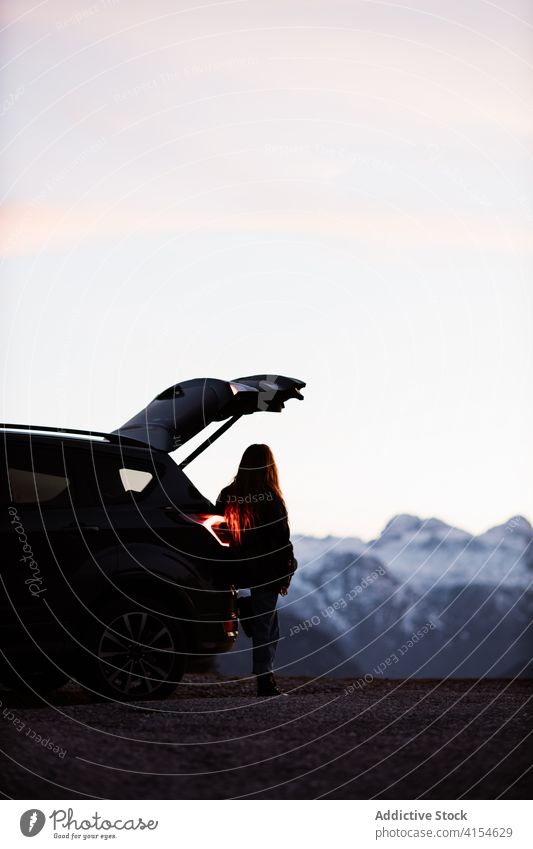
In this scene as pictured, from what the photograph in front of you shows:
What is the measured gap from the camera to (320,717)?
912 centimetres

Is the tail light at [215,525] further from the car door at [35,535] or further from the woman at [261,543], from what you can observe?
the car door at [35,535]

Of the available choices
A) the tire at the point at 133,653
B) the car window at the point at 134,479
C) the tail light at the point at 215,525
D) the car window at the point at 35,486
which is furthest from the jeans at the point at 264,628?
the car window at the point at 35,486

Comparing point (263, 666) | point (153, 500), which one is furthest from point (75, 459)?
point (263, 666)

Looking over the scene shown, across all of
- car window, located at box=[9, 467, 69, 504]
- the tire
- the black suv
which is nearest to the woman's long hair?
the black suv

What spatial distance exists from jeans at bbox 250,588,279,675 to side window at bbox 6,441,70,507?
6.11 ft

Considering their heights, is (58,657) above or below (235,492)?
below

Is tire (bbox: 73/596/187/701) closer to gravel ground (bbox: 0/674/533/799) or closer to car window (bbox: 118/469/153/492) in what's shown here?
gravel ground (bbox: 0/674/533/799)

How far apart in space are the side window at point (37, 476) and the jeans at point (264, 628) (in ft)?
6.11

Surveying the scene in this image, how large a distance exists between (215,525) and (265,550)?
528 mm

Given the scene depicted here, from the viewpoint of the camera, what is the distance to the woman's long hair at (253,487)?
411 inches

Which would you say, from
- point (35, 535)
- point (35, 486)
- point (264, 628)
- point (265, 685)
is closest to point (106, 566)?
point (35, 535)

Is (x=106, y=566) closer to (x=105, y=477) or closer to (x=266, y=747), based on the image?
(x=105, y=477)
